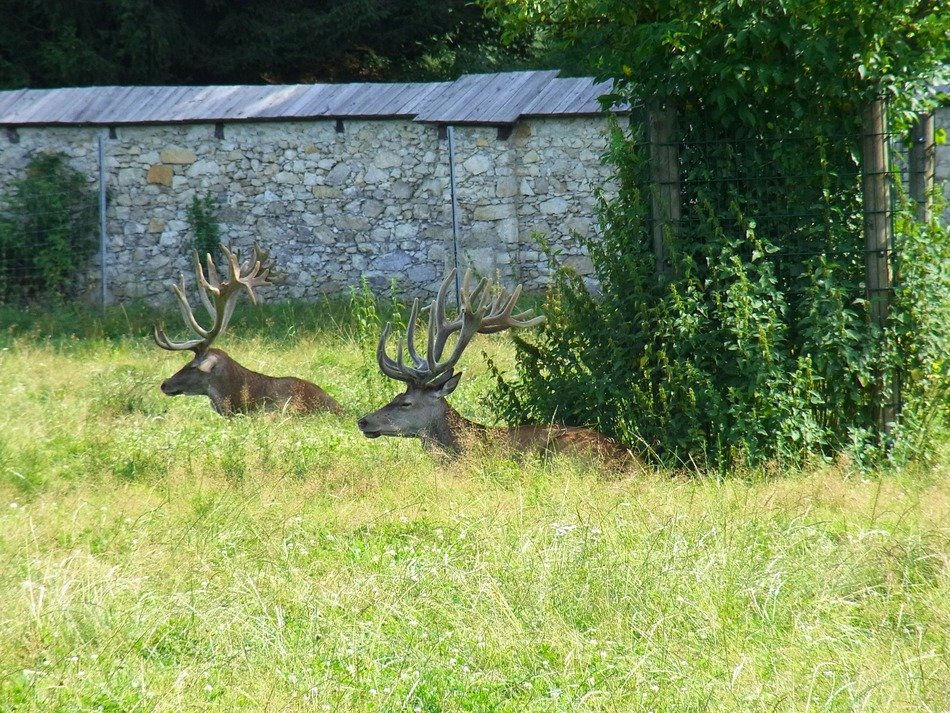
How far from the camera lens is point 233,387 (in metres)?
10.6

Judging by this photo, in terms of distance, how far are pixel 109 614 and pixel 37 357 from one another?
7.97 meters

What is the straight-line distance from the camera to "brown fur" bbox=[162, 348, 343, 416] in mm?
10234

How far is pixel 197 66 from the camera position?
976 inches

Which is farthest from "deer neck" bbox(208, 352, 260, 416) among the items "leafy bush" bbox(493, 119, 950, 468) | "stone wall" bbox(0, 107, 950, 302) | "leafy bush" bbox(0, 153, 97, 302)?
"leafy bush" bbox(0, 153, 97, 302)

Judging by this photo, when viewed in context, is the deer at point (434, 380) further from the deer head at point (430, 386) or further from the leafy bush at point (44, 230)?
the leafy bush at point (44, 230)

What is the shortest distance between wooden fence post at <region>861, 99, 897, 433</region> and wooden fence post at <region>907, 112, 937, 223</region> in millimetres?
411

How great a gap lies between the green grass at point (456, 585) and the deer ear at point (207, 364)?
259cm

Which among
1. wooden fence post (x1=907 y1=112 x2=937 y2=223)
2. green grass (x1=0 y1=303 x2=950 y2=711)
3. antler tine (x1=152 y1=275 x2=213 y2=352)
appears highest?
wooden fence post (x1=907 y1=112 x2=937 y2=223)

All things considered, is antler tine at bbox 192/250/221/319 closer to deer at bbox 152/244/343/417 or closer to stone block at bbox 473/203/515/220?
deer at bbox 152/244/343/417

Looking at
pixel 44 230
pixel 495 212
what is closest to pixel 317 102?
pixel 495 212

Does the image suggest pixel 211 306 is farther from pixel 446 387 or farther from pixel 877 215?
pixel 877 215

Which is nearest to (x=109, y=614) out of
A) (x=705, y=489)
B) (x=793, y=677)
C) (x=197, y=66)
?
(x=793, y=677)

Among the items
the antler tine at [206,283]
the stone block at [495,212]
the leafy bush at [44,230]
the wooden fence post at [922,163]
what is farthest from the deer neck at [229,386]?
the leafy bush at [44,230]

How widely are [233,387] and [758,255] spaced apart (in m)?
4.94
